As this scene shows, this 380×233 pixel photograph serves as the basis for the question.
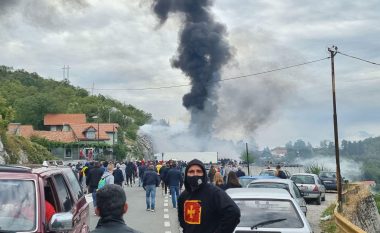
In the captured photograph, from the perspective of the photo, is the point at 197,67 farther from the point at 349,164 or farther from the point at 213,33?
the point at 349,164

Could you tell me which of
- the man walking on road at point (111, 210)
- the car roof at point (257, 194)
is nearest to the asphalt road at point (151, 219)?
the car roof at point (257, 194)

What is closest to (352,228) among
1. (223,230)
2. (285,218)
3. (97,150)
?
(285,218)

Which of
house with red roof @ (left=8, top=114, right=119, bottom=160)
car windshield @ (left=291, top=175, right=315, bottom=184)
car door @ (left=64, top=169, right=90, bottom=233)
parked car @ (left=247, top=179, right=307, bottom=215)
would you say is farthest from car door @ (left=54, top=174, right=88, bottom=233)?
house with red roof @ (left=8, top=114, right=119, bottom=160)

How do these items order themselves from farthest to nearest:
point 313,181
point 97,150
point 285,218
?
point 97,150, point 313,181, point 285,218

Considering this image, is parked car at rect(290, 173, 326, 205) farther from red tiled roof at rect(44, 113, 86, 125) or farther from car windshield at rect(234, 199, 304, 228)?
red tiled roof at rect(44, 113, 86, 125)

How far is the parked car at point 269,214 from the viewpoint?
775 cm

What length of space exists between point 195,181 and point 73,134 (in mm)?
101782

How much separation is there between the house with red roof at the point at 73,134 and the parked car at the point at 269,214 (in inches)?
2636

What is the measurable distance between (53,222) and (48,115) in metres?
121

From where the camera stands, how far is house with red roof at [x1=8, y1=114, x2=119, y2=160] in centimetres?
8306

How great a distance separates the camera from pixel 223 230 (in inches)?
227

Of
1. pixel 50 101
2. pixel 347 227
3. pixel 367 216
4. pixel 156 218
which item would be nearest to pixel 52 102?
pixel 50 101

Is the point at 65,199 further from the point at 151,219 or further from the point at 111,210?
the point at 151,219

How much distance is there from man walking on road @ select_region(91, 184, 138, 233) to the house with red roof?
7056 centimetres
